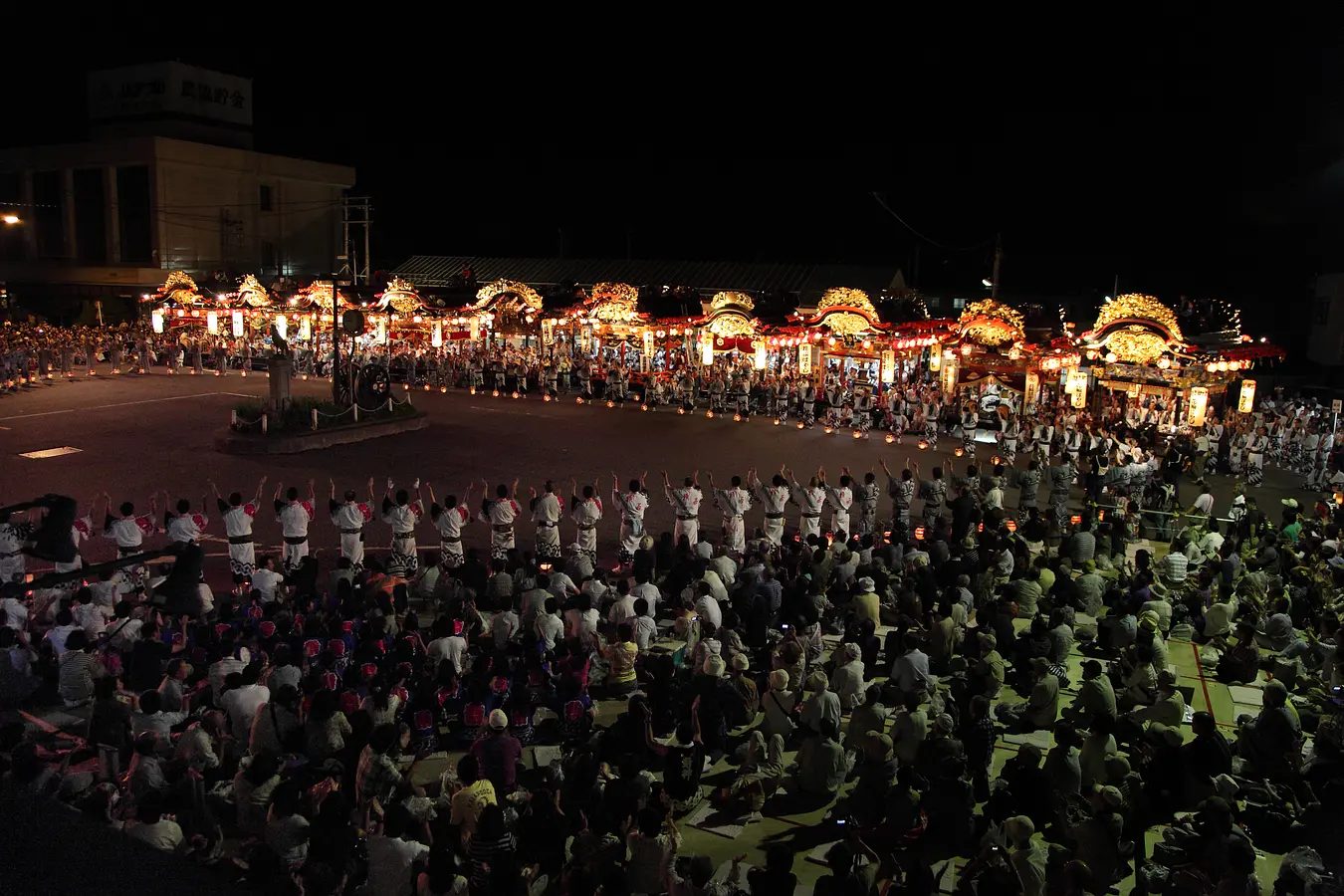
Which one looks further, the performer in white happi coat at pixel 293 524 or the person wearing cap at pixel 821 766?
the performer in white happi coat at pixel 293 524

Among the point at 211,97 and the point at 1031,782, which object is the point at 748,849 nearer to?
the point at 1031,782

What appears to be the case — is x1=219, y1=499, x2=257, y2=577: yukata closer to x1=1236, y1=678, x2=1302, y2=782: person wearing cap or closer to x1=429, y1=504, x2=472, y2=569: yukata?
x1=429, y1=504, x2=472, y2=569: yukata

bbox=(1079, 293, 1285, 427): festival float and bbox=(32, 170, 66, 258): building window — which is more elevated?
bbox=(32, 170, 66, 258): building window

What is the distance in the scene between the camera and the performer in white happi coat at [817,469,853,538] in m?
13.0

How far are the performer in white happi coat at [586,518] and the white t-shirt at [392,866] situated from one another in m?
6.60

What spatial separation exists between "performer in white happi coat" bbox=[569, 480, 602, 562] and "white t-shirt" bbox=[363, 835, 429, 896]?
6.60 metres

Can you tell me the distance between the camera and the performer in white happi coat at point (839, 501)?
13.0 m

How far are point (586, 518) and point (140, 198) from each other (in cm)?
4140

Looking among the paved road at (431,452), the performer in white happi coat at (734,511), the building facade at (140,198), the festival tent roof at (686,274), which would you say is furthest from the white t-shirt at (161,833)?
the building facade at (140,198)

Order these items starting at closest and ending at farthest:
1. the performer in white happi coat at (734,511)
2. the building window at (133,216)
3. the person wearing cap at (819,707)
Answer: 1. the person wearing cap at (819,707)
2. the performer in white happi coat at (734,511)
3. the building window at (133,216)

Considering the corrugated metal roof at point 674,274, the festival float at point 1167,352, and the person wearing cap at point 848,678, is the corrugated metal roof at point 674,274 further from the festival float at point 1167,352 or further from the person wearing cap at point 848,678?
the person wearing cap at point 848,678

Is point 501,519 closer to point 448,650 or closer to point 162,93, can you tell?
point 448,650

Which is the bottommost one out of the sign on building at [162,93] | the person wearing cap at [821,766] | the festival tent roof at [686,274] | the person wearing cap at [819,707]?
the person wearing cap at [821,766]

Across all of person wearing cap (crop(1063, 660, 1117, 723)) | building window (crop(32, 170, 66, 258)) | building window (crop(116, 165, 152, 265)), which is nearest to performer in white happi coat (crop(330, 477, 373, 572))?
person wearing cap (crop(1063, 660, 1117, 723))
